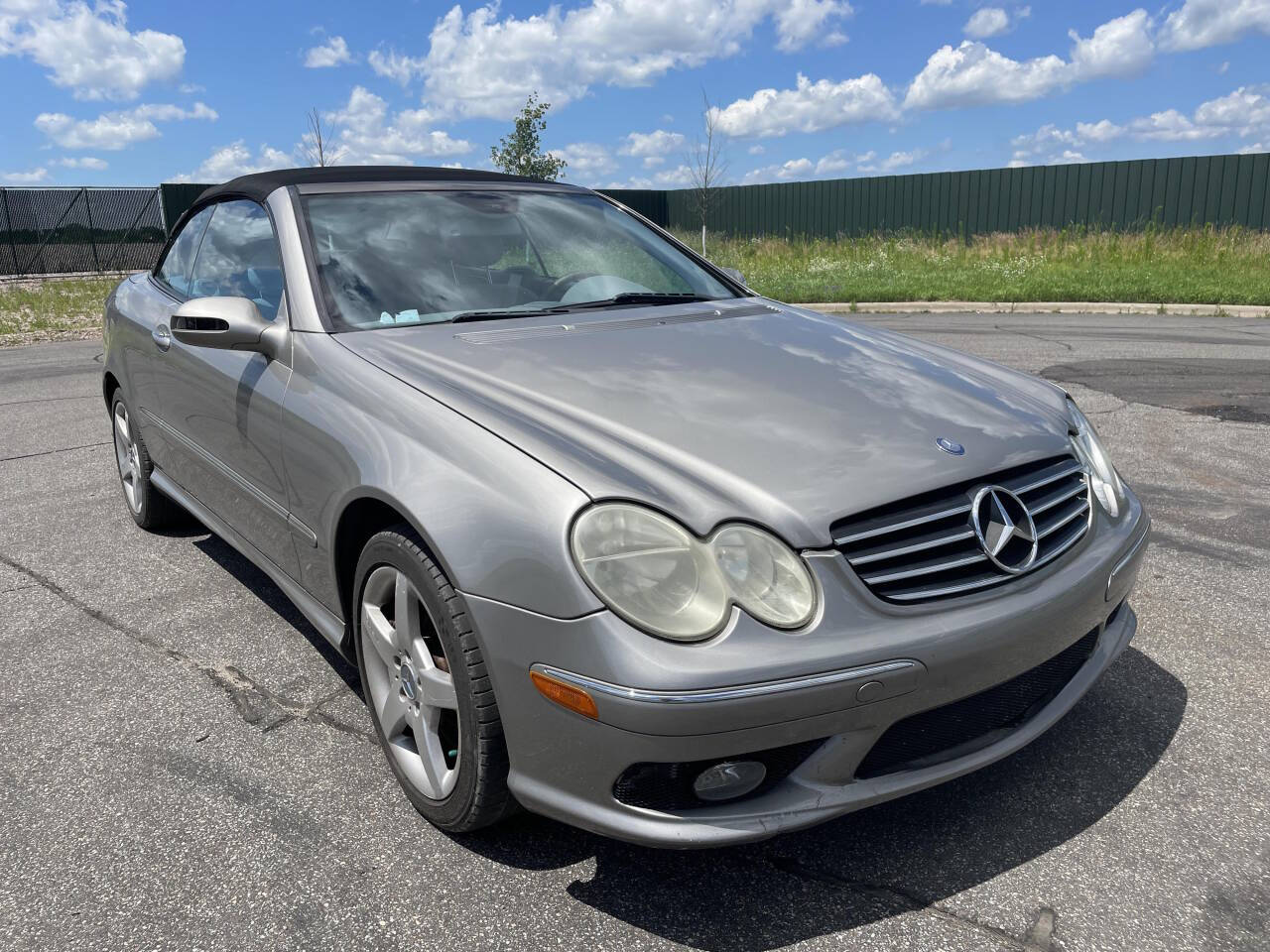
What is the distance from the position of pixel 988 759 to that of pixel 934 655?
0.39m

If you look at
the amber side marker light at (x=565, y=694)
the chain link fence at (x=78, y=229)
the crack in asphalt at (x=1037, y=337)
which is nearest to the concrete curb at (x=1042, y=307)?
the crack in asphalt at (x=1037, y=337)

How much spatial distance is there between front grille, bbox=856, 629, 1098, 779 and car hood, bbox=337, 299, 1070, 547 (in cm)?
47

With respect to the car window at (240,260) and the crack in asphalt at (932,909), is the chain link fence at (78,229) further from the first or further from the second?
the crack in asphalt at (932,909)

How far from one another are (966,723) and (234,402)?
2.43 m

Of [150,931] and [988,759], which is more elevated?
[988,759]

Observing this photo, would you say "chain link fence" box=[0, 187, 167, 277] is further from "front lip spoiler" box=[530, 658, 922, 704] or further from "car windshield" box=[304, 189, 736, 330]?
"front lip spoiler" box=[530, 658, 922, 704]

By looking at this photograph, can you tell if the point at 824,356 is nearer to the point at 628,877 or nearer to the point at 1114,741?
the point at 1114,741

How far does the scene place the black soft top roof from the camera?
3646 mm

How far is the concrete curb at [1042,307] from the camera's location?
13234mm

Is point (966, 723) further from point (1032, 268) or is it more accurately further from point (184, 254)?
point (1032, 268)

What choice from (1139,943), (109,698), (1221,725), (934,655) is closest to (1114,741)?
(1221,725)

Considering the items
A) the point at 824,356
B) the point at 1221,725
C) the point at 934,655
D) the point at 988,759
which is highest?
the point at 824,356

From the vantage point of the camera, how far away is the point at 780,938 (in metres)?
2.08

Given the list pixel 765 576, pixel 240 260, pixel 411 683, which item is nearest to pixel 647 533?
pixel 765 576
